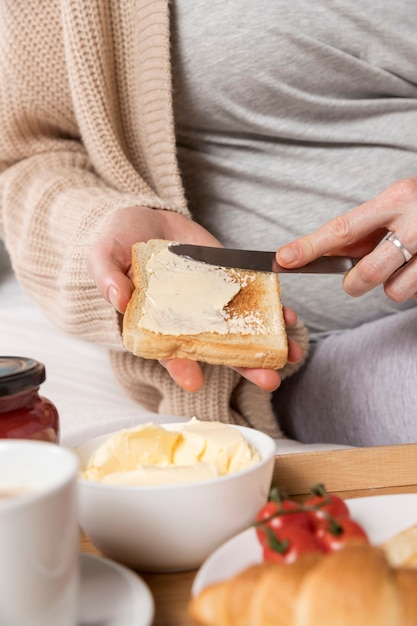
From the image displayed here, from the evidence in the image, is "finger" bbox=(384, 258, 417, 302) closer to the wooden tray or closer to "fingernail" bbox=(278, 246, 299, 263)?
"fingernail" bbox=(278, 246, 299, 263)

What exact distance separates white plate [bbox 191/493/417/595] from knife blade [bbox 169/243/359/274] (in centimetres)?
38

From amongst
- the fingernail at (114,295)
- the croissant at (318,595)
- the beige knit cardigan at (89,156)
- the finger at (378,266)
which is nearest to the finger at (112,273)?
the fingernail at (114,295)

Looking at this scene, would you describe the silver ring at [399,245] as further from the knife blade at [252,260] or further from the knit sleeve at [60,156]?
the knit sleeve at [60,156]

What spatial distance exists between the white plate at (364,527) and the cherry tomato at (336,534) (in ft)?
0.17

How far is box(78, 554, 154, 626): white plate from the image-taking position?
0.48 metres

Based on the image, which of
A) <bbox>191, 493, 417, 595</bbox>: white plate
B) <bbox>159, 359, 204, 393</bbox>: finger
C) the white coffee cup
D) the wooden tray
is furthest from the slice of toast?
the white coffee cup

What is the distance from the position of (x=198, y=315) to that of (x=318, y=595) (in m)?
0.53

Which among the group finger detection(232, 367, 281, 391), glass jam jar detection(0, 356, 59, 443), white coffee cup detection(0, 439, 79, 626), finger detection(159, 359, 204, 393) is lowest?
finger detection(232, 367, 281, 391)

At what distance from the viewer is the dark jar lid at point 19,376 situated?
573 mm

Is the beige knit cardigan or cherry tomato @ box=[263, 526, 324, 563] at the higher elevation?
cherry tomato @ box=[263, 526, 324, 563]

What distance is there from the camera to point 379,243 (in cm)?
101

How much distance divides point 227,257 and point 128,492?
1.50 ft

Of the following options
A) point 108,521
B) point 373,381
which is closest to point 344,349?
point 373,381

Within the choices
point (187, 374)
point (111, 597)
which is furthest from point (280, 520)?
point (187, 374)
